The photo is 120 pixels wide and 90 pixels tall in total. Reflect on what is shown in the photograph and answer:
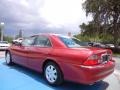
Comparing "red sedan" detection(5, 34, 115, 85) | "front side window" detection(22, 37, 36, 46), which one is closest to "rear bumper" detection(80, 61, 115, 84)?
"red sedan" detection(5, 34, 115, 85)

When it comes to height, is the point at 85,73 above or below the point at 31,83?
above

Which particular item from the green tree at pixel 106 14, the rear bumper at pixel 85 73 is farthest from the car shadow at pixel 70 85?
the green tree at pixel 106 14

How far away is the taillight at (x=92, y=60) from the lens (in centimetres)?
588

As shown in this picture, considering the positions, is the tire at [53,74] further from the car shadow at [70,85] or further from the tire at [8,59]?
the tire at [8,59]

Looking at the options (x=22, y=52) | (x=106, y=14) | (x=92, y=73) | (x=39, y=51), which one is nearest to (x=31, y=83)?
(x=39, y=51)

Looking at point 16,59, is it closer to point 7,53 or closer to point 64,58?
point 7,53

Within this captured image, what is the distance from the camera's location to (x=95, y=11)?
32.6 metres

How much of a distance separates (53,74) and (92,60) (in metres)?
1.30

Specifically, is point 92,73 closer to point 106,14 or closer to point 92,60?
point 92,60

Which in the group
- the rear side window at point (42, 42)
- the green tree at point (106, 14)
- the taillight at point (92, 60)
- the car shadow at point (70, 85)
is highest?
the green tree at point (106, 14)

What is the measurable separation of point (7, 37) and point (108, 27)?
4069 cm

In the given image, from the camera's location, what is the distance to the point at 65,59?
624cm

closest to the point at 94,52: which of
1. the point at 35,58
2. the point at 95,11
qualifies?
the point at 35,58

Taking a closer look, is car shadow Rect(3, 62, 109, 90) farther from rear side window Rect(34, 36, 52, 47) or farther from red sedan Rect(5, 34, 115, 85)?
rear side window Rect(34, 36, 52, 47)
